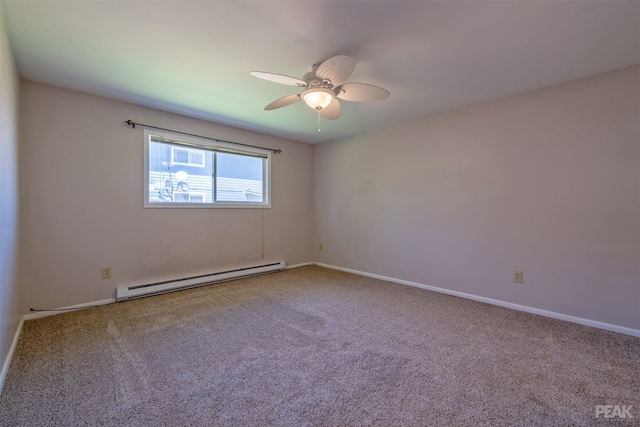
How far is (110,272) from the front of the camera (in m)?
2.94

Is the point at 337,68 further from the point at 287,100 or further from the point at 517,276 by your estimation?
the point at 517,276

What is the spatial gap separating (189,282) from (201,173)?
4.76 ft

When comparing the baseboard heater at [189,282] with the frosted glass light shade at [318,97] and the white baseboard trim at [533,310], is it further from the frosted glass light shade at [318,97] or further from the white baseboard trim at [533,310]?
the frosted glass light shade at [318,97]

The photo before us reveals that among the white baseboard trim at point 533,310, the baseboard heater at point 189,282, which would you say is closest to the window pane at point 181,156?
the baseboard heater at point 189,282

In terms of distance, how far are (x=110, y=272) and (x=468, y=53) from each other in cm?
398

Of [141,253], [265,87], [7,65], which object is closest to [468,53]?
[265,87]

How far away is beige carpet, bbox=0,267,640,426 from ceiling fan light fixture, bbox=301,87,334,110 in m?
1.90

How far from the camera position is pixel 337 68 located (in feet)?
6.01

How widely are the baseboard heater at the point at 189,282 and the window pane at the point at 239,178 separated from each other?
1.06m

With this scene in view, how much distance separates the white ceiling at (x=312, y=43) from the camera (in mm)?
1615

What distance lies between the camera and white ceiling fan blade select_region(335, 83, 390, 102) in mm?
2043

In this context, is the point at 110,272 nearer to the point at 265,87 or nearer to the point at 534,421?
the point at 265,87

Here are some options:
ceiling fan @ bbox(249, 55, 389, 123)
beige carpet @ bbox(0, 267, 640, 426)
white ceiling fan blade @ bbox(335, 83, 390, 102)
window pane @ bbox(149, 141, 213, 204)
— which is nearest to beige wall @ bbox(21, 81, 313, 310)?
window pane @ bbox(149, 141, 213, 204)

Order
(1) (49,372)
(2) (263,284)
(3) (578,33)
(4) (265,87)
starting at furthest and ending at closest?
(2) (263,284) → (4) (265,87) → (3) (578,33) → (1) (49,372)
